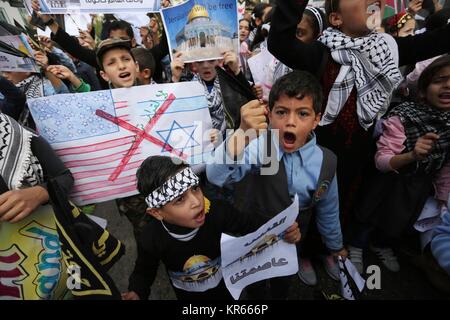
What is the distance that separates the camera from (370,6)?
1443mm

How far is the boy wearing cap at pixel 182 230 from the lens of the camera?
1.17 metres

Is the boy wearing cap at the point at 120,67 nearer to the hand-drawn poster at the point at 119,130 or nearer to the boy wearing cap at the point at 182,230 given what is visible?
the hand-drawn poster at the point at 119,130

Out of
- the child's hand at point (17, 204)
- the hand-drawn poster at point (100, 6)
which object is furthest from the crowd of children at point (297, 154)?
the hand-drawn poster at point (100, 6)

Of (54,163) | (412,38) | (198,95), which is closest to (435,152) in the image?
(412,38)

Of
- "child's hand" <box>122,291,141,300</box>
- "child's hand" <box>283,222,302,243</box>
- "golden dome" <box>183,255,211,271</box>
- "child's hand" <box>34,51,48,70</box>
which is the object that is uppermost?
"child's hand" <box>34,51,48,70</box>

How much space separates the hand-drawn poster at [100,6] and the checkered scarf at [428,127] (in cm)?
182

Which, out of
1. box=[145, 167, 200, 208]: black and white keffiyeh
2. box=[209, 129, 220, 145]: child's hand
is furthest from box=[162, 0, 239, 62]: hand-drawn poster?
box=[145, 167, 200, 208]: black and white keffiyeh

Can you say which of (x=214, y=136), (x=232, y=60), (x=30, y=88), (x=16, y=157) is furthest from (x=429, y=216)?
(x=30, y=88)

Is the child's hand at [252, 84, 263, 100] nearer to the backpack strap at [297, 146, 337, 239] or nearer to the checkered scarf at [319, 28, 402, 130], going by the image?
the checkered scarf at [319, 28, 402, 130]

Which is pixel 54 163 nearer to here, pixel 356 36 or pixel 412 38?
pixel 356 36

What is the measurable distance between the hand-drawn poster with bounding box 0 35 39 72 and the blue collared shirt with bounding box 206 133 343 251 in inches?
48.1

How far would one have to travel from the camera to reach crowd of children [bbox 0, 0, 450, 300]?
119 centimetres

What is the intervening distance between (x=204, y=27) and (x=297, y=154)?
850 mm

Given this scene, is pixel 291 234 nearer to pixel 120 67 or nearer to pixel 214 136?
pixel 214 136
